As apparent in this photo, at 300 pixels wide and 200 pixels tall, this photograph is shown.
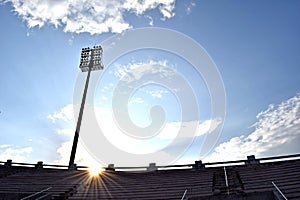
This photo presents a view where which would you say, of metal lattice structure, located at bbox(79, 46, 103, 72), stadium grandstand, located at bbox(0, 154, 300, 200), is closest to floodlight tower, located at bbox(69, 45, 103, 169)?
metal lattice structure, located at bbox(79, 46, 103, 72)

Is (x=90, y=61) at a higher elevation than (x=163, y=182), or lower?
higher

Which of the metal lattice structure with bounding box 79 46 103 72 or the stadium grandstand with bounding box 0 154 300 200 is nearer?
the stadium grandstand with bounding box 0 154 300 200

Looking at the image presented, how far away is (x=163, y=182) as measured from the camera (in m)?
14.9

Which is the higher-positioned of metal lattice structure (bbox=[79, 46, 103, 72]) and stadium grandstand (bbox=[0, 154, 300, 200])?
metal lattice structure (bbox=[79, 46, 103, 72])

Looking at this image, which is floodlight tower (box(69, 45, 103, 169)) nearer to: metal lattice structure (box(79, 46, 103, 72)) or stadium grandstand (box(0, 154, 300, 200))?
metal lattice structure (box(79, 46, 103, 72))

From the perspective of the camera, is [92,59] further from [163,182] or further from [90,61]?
[163,182]

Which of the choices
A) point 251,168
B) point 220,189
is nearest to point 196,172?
point 251,168

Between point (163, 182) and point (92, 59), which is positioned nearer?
point (163, 182)

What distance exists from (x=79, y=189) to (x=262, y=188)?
9.30 metres

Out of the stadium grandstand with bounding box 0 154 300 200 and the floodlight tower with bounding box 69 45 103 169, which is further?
the floodlight tower with bounding box 69 45 103 169

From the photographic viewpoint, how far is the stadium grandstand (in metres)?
11.1

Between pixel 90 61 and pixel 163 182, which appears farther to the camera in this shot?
pixel 90 61

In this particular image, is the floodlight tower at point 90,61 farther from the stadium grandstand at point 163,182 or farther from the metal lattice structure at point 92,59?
the stadium grandstand at point 163,182

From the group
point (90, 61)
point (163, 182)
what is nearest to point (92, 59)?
point (90, 61)
